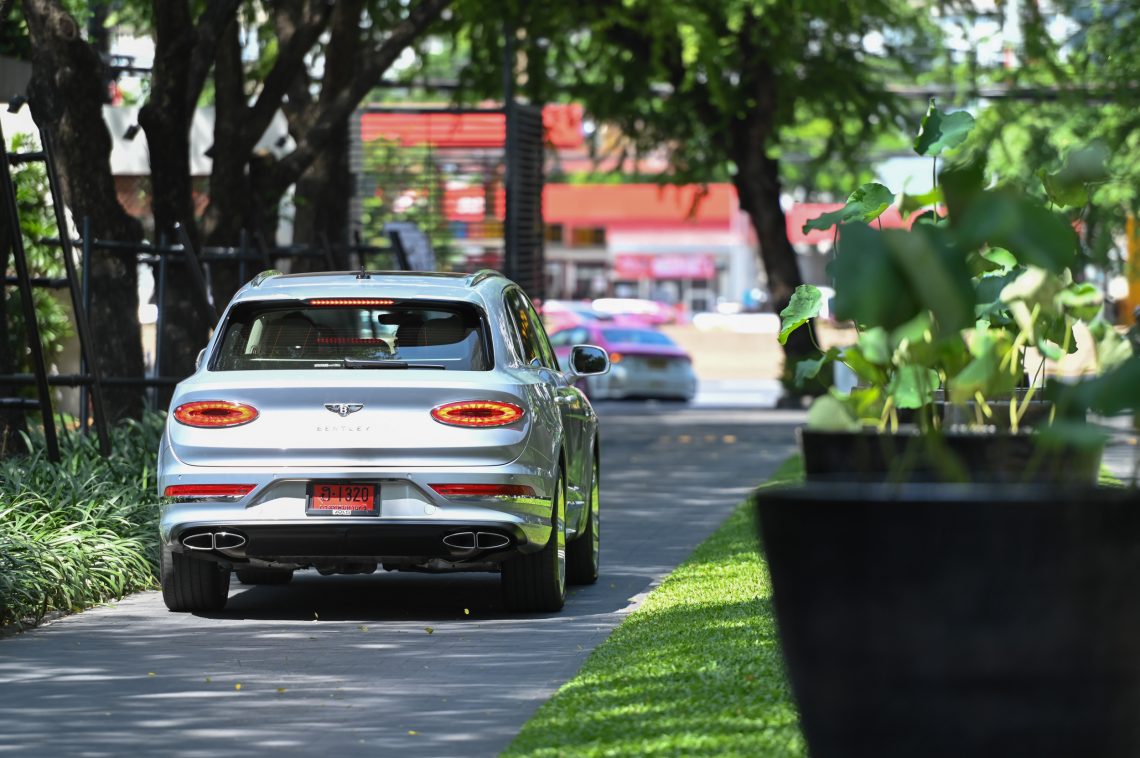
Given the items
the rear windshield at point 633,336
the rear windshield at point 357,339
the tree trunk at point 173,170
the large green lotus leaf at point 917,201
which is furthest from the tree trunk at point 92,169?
the rear windshield at point 633,336

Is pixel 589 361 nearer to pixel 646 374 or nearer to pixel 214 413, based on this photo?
pixel 214 413

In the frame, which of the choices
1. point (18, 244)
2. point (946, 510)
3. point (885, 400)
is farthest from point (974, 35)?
point (946, 510)

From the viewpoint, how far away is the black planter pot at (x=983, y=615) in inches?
197

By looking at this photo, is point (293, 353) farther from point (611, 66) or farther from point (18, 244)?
point (611, 66)

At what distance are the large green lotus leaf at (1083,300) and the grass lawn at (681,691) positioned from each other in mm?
1684

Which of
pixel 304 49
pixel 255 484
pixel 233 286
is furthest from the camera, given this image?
pixel 233 286

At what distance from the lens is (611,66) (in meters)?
30.2

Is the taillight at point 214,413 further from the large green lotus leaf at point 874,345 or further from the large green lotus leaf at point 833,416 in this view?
the large green lotus leaf at point 833,416

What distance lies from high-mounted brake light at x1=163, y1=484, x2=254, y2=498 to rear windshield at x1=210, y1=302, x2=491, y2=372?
691 millimetres

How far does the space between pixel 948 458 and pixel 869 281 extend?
665 millimetres

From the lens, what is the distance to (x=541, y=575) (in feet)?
34.6

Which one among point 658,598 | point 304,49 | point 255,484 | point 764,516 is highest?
point 304,49

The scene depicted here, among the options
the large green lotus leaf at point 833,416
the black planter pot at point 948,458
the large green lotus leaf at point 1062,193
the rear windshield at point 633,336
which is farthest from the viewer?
the rear windshield at point 633,336

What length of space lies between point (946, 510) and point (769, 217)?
2854 cm
